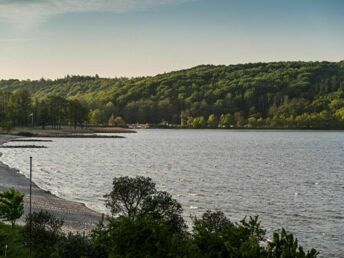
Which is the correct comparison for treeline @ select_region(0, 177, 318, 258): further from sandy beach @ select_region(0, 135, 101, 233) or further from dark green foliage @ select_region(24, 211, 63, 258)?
sandy beach @ select_region(0, 135, 101, 233)

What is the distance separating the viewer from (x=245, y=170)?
9425 centimetres

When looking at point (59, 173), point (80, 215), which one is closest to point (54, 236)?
point (80, 215)

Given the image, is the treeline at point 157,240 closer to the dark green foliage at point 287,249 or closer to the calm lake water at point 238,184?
the dark green foliage at point 287,249

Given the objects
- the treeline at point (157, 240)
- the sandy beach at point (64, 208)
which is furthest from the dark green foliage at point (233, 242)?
the sandy beach at point (64, 208)

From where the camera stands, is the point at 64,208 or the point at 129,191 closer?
the point at 129,191

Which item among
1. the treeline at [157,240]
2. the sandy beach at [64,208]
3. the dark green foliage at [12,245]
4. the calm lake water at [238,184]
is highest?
the treeline at [157,240]

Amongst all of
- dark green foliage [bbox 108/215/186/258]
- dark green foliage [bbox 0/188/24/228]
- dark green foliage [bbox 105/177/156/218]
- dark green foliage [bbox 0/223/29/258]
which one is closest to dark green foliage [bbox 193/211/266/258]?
dark green foliage [bbox 108/215/186/258]

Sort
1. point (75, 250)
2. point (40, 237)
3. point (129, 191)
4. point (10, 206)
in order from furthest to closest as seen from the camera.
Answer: point (10, 206) → point (129, 191) → point (40, 237) → point (75, 250)

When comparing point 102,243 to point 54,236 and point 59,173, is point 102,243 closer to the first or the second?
point 54,236

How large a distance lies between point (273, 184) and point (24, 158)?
2166 inches

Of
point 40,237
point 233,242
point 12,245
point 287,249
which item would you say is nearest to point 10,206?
point 40,237

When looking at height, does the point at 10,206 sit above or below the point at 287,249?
below

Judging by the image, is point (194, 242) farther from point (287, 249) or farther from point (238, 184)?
point (238, 184)

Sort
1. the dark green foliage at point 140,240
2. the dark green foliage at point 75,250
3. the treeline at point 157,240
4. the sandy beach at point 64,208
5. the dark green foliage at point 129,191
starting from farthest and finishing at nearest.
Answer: the sandy beach at point 64,208
the dark green foliage at point 129,191
the dark green foliage at point 75,250
the dark green foliage at point 140,240
the treeline at point 157,240
